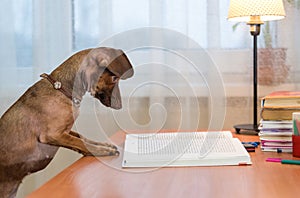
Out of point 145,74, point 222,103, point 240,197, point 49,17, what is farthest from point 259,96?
point 240,197

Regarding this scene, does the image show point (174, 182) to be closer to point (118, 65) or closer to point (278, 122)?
point (118, 65)

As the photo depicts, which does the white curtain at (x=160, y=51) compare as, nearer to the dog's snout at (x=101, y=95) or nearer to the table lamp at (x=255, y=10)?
the table lamp at (x=255, y=10)

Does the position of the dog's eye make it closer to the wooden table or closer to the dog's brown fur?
the dog's brown fur

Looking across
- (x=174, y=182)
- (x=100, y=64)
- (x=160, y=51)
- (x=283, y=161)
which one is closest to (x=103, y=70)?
(x=100, y=64)

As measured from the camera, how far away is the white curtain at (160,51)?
1580 millimetres

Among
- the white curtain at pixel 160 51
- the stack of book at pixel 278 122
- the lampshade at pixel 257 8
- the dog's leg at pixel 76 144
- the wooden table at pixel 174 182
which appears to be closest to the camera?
the wooden table at pixel 174 182

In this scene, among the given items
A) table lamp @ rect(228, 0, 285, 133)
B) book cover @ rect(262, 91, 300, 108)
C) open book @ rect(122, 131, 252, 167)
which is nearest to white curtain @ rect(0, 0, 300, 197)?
table lamp @ rect(228, 0, 285, 133)

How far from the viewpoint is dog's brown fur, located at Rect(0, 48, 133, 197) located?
0.93 metres

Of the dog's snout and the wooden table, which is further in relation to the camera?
the dog's snout

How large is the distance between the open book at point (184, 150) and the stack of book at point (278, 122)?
0.24 feet

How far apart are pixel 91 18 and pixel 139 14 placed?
0.57 feet

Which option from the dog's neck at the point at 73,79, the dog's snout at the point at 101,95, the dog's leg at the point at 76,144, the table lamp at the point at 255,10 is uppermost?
the table lamp at the point at 255,10

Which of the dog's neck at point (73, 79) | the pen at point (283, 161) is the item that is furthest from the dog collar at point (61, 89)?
the pen at point (283, 161)

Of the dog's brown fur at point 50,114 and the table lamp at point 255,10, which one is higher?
the table lamp at point 255,10
